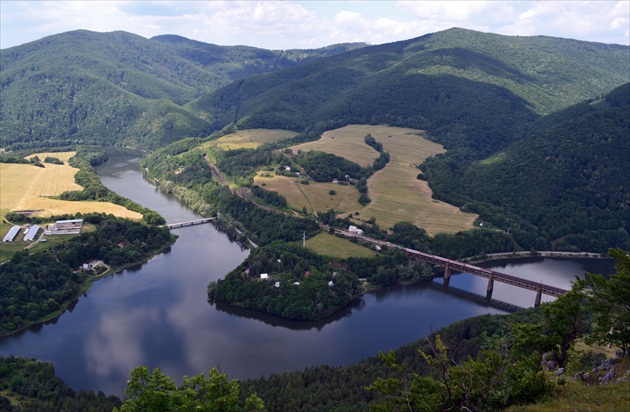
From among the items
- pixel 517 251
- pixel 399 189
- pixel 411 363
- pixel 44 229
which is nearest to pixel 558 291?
pixel 517 251

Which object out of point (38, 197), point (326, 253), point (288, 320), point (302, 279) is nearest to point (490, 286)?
point (326, 253)

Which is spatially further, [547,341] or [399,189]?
[399,189]

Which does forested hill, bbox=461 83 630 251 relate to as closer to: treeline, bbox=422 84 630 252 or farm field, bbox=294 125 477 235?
treeline, bbox=422 84 630 252

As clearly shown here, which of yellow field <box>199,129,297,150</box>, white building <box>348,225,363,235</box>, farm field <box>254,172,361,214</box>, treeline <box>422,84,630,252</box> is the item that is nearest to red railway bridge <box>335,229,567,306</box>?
white building <box>348,225,363,235</box>

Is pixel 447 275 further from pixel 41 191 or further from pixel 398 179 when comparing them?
pixel 41 191

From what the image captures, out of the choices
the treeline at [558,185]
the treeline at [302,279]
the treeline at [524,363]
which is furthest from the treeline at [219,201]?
the treeline at [524,363]

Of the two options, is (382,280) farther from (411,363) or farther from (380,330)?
(411,363)
